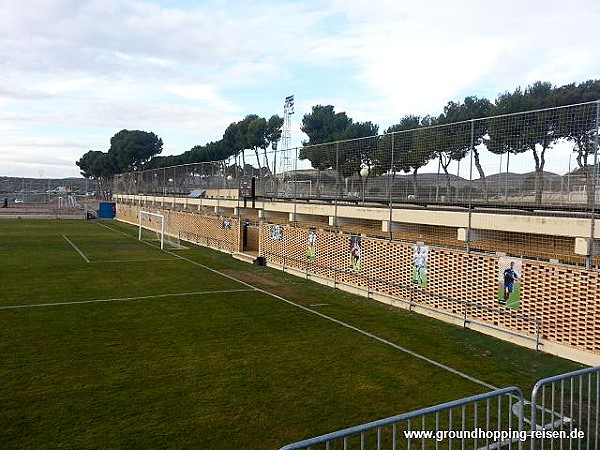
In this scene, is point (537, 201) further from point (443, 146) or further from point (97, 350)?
point (97, 350)

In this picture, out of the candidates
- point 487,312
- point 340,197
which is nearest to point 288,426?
point 487,312

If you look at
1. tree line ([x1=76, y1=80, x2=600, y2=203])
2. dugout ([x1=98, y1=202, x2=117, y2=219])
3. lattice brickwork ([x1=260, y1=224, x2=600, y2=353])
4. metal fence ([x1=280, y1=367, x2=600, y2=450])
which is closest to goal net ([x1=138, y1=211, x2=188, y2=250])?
tree line ([x1=76, y1=80, x2=600, y2=203])

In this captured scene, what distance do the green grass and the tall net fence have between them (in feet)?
11.8

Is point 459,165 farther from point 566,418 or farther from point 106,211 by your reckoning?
point 106,211

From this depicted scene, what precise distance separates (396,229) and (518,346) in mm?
6422

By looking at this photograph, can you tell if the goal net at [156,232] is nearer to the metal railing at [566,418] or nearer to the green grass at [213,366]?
the green grass at [213,366]

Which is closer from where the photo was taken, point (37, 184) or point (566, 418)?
point (566, 418)

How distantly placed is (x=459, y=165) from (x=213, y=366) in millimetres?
8747

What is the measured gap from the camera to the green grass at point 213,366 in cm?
734

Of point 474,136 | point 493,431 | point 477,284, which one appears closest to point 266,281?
point 477,284

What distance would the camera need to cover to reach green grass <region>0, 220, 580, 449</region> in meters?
7.34

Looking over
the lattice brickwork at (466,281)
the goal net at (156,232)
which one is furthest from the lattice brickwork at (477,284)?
the goal net at (156,232)

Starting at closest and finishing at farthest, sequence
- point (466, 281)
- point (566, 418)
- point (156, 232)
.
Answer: point (566, 418) → point (466, 281) → point (156, 232)

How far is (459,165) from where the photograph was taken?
47.9 feet
